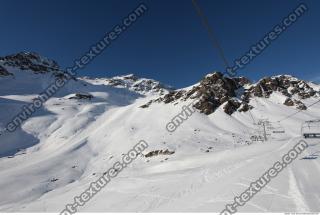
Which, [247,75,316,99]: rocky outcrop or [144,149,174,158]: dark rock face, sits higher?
[247,75,316,99]: rocky outcrop

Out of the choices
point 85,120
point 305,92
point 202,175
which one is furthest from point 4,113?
point 305,92

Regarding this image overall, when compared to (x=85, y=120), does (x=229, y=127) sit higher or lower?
lower

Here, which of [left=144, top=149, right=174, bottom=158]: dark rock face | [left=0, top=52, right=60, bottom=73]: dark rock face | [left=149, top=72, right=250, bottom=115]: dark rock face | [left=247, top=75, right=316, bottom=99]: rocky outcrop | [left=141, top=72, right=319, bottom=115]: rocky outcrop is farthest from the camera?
[left=0, top=52, right=60, bottom=73]: dark rock face

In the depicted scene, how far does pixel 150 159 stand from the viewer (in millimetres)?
39188

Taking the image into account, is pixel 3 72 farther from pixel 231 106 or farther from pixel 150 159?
pixel 150 159

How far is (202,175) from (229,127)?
36872mm

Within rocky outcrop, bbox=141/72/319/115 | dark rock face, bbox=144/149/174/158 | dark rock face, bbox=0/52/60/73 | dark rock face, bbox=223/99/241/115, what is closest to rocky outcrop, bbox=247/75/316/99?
rocky outcrop, bbox=141/72/319/115

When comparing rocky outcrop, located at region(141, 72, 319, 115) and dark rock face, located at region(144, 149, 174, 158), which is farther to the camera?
rocky outcrop, located at region(141, 72, 319, 115)

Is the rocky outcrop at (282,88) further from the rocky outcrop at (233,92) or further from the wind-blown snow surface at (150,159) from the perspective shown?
the wind-blown snow surface at (150,159)

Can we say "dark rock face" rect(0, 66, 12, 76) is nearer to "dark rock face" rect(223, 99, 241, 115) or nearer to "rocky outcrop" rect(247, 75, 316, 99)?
"dark rock face" rect(223, 99, 241, 115)

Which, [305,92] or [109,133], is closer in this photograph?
[109,133]

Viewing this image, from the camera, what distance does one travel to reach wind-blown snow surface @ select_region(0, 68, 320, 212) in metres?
12.5

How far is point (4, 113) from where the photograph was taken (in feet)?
225

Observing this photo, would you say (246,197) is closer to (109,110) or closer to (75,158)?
(75,158)
